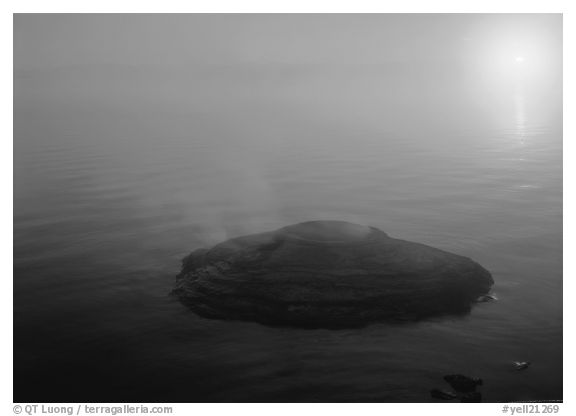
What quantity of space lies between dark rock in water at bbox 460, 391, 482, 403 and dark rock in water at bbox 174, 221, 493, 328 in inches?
255

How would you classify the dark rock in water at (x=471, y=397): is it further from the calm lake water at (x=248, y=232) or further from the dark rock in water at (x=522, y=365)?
the dark rock in water at (x=522, y=365)

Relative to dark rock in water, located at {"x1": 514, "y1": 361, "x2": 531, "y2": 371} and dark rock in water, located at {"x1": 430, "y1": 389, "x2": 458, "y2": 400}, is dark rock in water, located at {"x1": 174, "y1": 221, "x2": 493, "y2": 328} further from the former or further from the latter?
dark rock in water, located at {"x1": 430, "y1": 389, "x2": 458, "y2": 400}

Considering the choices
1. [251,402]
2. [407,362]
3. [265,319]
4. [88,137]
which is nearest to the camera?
[251,402]

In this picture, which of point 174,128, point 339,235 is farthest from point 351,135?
point 339,235

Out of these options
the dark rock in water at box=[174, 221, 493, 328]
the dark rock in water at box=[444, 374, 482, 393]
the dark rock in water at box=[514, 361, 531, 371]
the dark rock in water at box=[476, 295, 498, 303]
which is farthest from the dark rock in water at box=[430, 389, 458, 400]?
the dark rock in water at box=[476, 295, 498, 303]

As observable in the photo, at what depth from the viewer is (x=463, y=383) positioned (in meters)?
24.3

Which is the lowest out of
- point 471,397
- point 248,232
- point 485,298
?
point 471,397

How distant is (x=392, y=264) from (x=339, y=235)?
3369 millimetres

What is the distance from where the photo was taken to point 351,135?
124m

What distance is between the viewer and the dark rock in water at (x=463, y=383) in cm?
2414

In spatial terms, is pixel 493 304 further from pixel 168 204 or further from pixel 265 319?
pixel 168 204

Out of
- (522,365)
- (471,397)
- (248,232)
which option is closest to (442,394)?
(471,397)

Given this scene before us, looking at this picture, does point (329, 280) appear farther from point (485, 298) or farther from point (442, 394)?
point (485, 298)

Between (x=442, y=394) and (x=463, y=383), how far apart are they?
1.22 m
